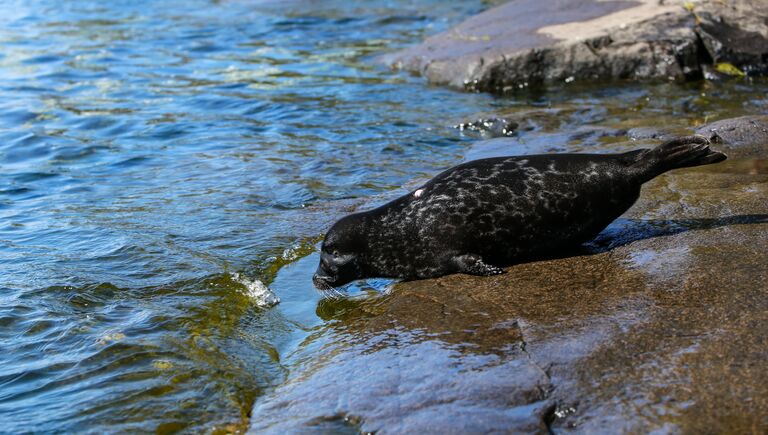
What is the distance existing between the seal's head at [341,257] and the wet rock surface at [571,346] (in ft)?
0.76

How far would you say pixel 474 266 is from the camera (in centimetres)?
548

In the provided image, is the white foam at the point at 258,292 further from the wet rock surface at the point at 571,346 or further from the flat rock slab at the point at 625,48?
the flat rock slab at the point at 625,48

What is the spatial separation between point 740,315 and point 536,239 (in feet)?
5.46

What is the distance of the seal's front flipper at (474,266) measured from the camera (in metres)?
5.43

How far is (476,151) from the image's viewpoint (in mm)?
8477

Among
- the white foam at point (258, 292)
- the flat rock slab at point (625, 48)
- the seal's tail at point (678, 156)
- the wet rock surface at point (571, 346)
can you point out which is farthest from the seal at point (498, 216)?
the flat rock slab at point (625, 48)

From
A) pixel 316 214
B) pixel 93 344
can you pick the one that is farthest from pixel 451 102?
pixel 93 344

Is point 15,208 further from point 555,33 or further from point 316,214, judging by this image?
point 555,33

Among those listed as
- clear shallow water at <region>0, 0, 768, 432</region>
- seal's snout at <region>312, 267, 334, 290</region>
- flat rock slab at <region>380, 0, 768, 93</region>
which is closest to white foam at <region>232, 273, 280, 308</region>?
clear shallow water at <region>0, 0, 768, 432</region>

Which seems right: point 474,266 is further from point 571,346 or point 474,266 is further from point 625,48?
point 625,48

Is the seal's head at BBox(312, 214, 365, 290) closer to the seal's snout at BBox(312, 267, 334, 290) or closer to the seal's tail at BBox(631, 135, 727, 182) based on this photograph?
the seal's snout at BBox(312, 267, 334, 290)

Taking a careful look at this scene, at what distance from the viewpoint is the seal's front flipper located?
17.8 ft

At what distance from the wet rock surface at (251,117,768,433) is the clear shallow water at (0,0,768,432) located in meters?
0.41

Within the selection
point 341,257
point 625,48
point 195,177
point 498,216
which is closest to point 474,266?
point 498,216
